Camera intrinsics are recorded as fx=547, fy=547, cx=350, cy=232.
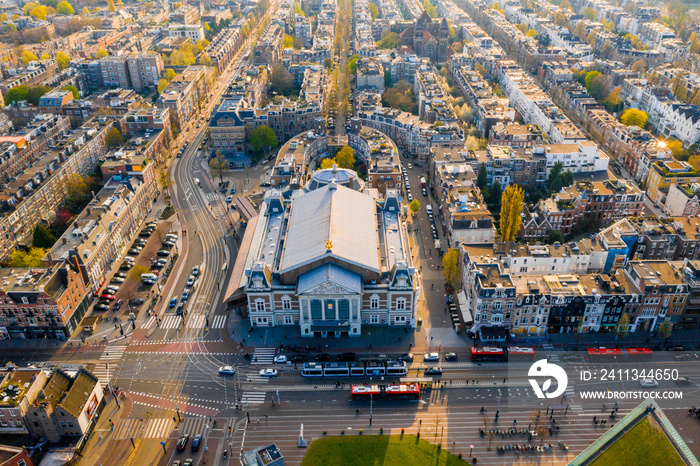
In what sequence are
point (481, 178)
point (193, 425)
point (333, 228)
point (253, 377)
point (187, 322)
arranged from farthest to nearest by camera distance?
1. point (481, 178)
2. point (333, 228)
3. point (187, 322)
4. point (253, 377)
5. point (193, 425)

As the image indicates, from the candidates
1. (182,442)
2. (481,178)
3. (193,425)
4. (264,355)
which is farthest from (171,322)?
(481,178)

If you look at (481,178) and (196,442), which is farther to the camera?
(481,178)

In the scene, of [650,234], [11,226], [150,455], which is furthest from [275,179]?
[650,234]

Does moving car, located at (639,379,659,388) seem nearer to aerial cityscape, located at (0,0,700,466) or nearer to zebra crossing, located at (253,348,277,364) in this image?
aerial cityscape, located at (0,0,700,466)

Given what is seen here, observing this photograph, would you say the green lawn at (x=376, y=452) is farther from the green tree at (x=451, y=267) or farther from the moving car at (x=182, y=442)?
the green tree at (x=451, y=267)

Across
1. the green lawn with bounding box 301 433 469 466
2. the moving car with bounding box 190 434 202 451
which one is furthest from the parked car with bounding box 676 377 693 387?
the moving car with bounding box 190 434 202 451

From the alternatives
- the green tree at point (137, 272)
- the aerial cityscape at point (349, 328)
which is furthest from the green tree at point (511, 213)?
the green tree at point (137, 272)

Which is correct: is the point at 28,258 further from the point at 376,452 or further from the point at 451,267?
the point at 451,267
